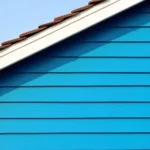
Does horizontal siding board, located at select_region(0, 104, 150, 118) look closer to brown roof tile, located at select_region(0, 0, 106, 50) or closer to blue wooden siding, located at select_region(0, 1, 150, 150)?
blue wooden siding, located at select_region(0, 1, 150, 150)

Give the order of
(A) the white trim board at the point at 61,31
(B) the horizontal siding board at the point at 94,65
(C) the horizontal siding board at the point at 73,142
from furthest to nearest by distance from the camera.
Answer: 1. (B) the horizontal siding board at the point at 94,65
2. (C) the horizontal siding board at the point at 73,142
3. (A) the white trim board at the point at 61,31

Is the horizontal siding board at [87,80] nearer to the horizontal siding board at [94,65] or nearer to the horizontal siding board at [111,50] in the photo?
the horizontal siding board at [94,65]

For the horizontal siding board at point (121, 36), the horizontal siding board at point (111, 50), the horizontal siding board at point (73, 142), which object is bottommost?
the horizontal siding board at point (73, 142)

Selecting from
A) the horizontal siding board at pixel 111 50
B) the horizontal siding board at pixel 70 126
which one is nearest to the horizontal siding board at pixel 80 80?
the horizontal siding board at pixel 111 50

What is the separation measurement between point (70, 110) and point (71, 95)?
166 millimetres

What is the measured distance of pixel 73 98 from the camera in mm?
5289

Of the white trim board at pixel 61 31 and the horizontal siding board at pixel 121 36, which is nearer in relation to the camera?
the white trim board at pixel 61 31

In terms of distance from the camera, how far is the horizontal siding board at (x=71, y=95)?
5289 mm

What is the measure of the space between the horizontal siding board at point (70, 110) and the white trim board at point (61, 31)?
20.3 inches

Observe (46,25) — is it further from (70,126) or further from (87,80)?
(70,126)

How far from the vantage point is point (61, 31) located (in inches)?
205

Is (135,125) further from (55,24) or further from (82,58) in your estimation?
(55,24)

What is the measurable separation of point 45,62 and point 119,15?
3.30 ft

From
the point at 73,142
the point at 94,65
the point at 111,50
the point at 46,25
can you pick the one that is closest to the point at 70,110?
the point at 73,142
